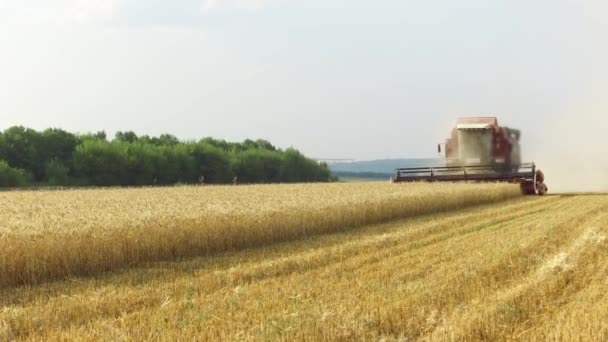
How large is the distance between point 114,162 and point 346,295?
172 feet

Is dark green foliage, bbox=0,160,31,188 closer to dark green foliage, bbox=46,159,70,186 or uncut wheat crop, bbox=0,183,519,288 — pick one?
dark green foliage, bbox=46,159,70,186

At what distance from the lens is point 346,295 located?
822 centimetres

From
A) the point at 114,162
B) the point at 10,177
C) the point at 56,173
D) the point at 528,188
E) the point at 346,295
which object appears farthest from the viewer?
the point at 114,162

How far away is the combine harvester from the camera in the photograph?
1169 inches

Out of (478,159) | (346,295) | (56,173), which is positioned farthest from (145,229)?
(56,173)

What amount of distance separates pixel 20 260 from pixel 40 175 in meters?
49.0

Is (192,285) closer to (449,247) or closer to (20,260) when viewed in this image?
(20,260)

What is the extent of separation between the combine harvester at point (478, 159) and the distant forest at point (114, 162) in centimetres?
2186

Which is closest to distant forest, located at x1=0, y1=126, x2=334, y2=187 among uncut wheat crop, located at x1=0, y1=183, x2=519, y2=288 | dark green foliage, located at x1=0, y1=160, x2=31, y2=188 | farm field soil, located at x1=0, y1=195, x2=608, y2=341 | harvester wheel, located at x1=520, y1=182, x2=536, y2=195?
dark green foliage, located at x1=0, y1=160, x2=31, y2=188

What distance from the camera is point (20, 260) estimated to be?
9.59 meters

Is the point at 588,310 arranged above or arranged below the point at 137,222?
below

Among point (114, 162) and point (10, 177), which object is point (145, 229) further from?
point (114, 162)

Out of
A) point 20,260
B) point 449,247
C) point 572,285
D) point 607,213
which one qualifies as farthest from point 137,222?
point 607,213

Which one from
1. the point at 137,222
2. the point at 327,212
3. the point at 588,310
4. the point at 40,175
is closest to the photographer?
the point at 588,310
